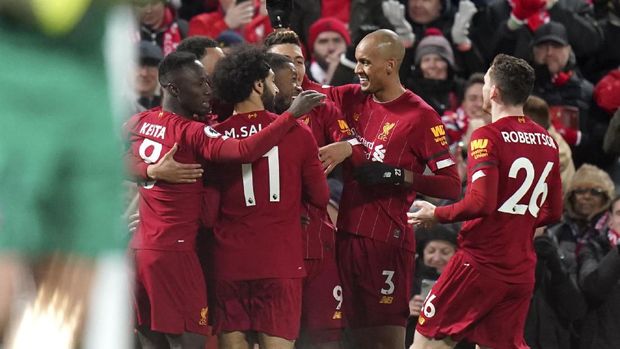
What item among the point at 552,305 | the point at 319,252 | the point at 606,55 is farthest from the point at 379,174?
the point at 606,55

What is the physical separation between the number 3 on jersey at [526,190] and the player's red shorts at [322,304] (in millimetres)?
1048

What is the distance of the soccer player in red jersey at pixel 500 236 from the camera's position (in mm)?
7301

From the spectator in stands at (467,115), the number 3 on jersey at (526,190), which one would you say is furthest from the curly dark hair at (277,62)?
the spectator in stands at (467,115)

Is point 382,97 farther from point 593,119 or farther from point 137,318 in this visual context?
point 593,119

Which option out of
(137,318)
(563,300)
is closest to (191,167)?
(137,318)

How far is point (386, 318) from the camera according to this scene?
7727mm

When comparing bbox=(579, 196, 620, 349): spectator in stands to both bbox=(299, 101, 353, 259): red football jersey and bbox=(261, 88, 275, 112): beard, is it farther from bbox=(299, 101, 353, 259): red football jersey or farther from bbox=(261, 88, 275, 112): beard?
bbox=(261, 88, 275, 112): beard

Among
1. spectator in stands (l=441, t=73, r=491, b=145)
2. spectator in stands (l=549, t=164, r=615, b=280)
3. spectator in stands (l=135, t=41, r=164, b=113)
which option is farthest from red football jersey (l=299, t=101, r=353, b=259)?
spectator in stands (l=441, t=73, r=491, b=145)

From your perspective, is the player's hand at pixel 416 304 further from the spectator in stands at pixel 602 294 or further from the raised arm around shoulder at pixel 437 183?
the spectator in stands at pixel 602 294

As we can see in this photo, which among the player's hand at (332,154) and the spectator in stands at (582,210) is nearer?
the player's hand at (332,154)

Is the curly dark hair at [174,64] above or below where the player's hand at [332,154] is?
above

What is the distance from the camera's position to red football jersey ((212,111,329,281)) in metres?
7.03

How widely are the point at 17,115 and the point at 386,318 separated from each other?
433 centimetres

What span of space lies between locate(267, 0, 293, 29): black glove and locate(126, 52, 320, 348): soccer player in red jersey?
1.01 meters
